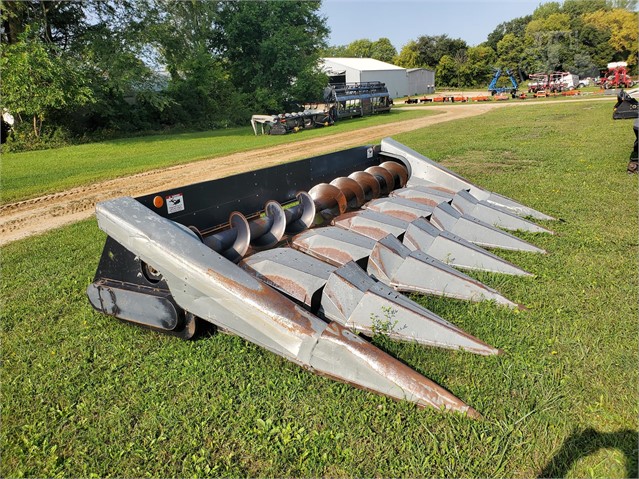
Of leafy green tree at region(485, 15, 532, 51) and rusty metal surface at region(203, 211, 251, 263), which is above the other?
leafy green tree at region(485, 15, 532, 51)

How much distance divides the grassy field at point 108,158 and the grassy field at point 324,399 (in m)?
7.34

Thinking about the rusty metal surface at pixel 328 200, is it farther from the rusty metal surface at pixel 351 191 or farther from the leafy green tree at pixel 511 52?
the leafy green tree at pixel 511 52

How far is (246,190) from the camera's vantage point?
4.40 meters

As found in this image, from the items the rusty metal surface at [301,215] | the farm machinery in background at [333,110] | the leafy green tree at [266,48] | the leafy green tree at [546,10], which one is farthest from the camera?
the leafy green tree at [546,10]

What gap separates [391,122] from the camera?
23.6 m

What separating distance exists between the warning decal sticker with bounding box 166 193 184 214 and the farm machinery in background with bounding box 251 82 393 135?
56.4ft

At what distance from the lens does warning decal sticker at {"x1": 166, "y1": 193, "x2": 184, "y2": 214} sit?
142 inches

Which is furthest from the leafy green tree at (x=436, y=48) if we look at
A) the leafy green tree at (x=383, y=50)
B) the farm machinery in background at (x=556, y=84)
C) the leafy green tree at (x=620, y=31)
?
the farm machinery in background at (x=556, y=84)

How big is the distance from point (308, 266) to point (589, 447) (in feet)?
6.27

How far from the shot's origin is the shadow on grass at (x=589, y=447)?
204 centimetres

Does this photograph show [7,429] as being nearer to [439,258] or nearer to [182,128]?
[439,258]

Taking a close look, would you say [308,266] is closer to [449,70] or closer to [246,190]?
[246,190]

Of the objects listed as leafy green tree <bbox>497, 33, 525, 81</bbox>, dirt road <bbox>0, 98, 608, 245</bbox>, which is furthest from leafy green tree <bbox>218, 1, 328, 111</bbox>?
leafy green tree <bbox>497, 33, 525, 81</bbox>

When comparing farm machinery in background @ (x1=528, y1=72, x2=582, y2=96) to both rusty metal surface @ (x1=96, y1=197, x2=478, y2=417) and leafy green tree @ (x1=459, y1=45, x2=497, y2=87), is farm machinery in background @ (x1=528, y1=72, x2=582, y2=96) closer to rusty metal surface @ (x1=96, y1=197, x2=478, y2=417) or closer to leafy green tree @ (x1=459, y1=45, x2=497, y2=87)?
leafy green tree @ (x1=459, y1=45, x2=497, y2=87)
